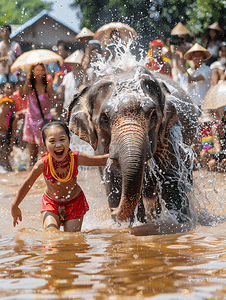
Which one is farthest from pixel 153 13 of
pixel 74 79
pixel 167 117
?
pixel 167 117

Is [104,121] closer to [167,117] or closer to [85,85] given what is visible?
[167,117]

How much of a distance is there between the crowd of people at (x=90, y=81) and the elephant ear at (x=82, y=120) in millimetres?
2333

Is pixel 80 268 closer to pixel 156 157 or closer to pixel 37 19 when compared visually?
pixel 156 157

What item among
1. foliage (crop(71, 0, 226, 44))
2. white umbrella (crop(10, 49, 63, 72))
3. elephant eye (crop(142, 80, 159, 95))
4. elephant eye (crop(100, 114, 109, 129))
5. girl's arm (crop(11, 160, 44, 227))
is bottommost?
girl's arm (crop(11, 160, 44, 227))

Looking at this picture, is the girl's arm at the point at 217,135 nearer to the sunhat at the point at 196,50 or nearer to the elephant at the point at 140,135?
the sunhat at the point at 196,50

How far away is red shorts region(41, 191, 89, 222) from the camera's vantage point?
3.66m

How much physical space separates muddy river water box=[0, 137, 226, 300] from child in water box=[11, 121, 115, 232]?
0.95 feet

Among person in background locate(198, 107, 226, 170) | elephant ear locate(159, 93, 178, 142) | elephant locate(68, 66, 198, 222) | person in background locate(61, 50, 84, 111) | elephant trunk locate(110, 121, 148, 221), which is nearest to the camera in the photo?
elephant trunk locate(110, 121, 148, 221)

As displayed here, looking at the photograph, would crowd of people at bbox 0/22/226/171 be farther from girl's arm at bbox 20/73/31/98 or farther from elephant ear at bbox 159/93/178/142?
elephant ear at bbox 159/93/178/142

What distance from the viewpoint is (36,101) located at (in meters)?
7.86

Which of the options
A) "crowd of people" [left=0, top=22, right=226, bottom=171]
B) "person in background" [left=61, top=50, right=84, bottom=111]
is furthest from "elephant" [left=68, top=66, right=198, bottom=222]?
"person in background" [left=61, top=50, right=84, bottom=111]

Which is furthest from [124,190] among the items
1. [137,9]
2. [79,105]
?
[137,9]

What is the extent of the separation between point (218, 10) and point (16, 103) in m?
8.39

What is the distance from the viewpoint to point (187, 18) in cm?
1565
